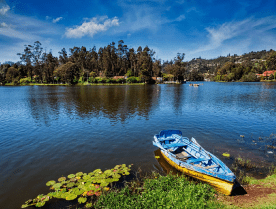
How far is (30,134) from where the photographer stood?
60.8 feet

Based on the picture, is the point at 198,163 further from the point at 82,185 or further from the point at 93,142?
the point at 93,142

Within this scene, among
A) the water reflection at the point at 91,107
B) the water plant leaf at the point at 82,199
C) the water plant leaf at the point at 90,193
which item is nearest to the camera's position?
the water plant leaf at the point at 82,199

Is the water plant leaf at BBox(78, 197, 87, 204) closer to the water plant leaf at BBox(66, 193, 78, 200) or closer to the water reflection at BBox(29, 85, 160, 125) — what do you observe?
the water plant leaf at BBox(66, 193, 78, 200)

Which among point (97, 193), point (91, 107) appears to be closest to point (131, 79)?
point (91, 107)

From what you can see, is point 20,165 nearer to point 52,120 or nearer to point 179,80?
point 52,120

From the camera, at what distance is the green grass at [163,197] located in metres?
6.96

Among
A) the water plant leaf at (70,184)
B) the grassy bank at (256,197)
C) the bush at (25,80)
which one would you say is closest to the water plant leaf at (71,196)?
the water plant leaf at (70,184)

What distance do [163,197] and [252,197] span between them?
4.72m

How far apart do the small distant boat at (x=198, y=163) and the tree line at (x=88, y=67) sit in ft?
363

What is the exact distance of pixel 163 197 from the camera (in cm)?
743

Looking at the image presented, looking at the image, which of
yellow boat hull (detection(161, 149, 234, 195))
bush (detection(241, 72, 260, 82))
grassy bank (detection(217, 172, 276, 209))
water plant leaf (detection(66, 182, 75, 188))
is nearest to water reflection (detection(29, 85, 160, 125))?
water plant leaf (detection(66, 182, 75, 188))

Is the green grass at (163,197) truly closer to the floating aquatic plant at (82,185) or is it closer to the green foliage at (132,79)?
the floating aquatic plant at (82,185)

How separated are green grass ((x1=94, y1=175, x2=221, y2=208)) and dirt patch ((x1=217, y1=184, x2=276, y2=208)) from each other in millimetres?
773

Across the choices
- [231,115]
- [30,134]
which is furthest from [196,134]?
[30,134]
